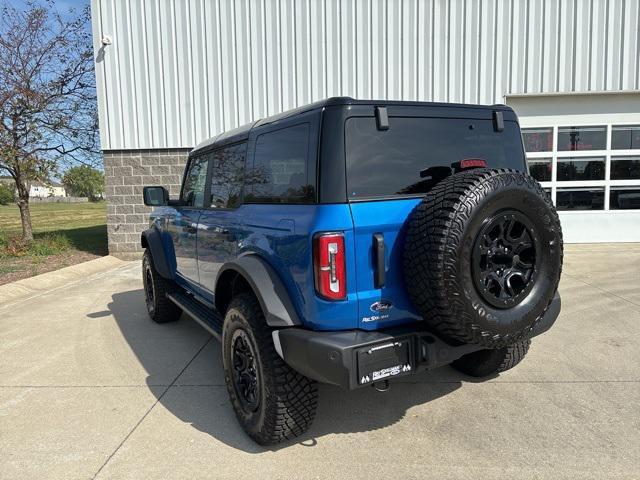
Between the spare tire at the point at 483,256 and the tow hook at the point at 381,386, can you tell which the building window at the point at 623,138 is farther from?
the tow hook at the point at 381,386

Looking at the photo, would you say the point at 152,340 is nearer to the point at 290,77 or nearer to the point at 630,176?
the point at 290,77

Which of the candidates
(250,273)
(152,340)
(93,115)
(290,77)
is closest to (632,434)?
(250,273)

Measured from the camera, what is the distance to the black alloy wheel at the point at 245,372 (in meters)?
2.77

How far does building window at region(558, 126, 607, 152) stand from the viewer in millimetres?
9773

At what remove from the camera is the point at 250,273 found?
2.69 m

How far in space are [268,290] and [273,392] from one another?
581 mm

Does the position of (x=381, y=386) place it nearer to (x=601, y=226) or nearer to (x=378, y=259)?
(x=378, y=259)

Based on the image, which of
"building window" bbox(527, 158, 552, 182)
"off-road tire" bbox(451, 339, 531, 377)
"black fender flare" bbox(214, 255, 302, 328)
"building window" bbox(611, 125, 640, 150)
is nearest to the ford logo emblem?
"black fender flare" bbox(214, 255, 302, 328)

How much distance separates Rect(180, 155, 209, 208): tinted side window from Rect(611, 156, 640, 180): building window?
921 cm

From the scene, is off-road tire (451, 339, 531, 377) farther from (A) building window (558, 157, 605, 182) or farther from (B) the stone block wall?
(B) the stone block wall

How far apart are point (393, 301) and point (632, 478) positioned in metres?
1.51

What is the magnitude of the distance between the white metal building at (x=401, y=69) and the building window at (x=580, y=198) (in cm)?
2

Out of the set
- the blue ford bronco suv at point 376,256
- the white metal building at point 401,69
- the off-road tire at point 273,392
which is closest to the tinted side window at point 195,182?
the blue ford bronco suv at point 376,256

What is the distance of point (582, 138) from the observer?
32.2ft
